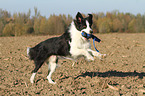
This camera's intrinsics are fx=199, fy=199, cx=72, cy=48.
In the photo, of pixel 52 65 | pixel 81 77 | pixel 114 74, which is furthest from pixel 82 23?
pixel 114 74

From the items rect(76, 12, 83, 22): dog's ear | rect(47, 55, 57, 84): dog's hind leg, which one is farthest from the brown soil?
rect(76, 12, 83, 22): dog's ear

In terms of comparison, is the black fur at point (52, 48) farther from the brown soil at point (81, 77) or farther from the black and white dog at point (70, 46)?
the brown soil at point (81, 77)

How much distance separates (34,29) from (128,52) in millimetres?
12618

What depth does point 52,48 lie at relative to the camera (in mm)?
5988

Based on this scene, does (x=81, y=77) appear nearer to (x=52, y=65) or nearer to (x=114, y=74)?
(x=52, y=65)

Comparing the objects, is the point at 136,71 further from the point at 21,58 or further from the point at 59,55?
the point at 21,58

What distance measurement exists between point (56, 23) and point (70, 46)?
50.5ft

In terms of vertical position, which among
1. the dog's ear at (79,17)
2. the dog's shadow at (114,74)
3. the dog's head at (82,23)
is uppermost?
the dog's ear at (79,17)

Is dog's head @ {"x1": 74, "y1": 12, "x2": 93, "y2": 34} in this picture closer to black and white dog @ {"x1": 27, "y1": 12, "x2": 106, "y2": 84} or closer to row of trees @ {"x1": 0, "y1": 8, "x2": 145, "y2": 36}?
black and white dog @ {"x1": 27, "y1": 12, "x2": 106, "y2": 84}

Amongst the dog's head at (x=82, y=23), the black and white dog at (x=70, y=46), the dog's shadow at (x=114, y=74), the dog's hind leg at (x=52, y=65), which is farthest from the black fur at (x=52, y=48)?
the dog's shadow at (x=114, y=74)

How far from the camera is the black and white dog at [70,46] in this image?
5.66 metres

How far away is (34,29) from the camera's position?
21.2 m

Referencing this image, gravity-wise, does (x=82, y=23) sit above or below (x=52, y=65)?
above

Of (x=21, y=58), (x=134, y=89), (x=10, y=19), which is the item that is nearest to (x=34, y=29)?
(x=10, y=19)
